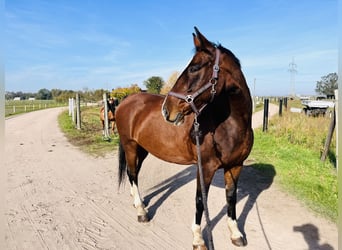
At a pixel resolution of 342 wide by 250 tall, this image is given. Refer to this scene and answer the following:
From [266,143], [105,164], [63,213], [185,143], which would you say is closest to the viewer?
[185,143]

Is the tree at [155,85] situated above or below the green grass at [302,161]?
above

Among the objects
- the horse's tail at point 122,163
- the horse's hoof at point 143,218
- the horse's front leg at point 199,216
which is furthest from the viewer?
the horse's tail at point 122,163

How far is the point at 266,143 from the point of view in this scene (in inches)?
300

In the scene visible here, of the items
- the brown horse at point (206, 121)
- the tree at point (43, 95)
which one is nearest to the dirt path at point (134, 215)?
the brown horse at point (206, 121)

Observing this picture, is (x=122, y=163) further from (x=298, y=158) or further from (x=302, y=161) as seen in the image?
(x=298, y=158)

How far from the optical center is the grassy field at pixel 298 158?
3.94 m

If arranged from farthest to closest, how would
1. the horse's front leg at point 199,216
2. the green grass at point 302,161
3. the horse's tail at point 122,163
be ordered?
the horse's tail at point 122,163 → the green grass at point 302,161 → the horse's front leg at point 199,216

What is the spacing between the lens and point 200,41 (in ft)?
7.39

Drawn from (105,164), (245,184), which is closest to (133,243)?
(245,184)

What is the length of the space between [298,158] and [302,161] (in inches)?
11.7

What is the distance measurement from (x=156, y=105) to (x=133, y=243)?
6.01 feet

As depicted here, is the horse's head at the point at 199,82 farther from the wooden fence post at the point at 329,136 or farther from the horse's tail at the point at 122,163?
the wooden fence post at the point at 329,136

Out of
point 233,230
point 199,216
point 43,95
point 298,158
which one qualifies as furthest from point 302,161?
point 43,95

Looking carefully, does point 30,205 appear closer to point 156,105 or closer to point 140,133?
point 140,133
